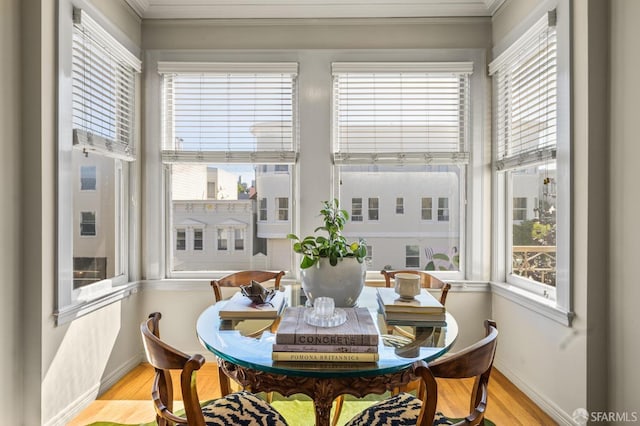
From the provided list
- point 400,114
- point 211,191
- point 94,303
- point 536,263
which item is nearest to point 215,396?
point 94,303

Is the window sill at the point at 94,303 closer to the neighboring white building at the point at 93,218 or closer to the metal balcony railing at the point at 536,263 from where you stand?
the neighboring white building at the point at 93,218

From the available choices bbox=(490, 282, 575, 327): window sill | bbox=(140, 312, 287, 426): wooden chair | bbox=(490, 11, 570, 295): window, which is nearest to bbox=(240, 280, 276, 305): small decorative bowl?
bbox=(140, 312, 287, 426): wooden chair

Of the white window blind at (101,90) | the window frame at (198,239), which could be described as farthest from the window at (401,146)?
the white window blind at (101,90)

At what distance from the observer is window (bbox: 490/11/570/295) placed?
2.30 metres

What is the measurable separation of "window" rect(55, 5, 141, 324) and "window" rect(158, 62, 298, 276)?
0.32 meters

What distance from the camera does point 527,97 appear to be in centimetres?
253

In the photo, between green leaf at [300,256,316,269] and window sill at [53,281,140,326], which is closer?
green leaf at [300,256,316,269]

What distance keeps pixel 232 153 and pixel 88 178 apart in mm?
993

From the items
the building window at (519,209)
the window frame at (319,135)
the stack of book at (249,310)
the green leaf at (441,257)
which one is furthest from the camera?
the green leaf at (441,257)

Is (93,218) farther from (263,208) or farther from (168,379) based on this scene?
(168,379)

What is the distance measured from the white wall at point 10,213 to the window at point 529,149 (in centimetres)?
286

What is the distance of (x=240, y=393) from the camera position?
4.97 ft

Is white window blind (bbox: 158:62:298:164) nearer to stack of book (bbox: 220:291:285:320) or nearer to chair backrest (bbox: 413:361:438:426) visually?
stack of book (bbox: 220:291:285:320)

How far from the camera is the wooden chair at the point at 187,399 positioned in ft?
3.46
